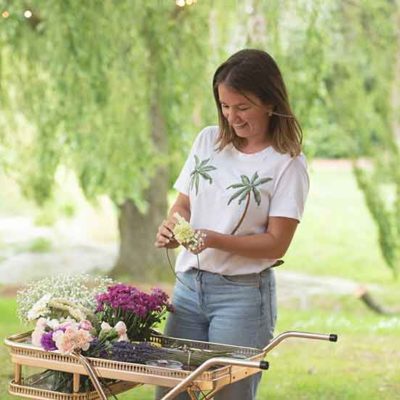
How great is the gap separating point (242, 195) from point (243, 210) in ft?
0.12

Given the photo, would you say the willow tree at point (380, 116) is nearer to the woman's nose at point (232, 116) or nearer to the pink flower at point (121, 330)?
the woman's nose at point (232, 116)

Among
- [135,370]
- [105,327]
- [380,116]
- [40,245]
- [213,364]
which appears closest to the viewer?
[213,364]

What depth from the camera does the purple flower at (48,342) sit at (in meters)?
2.39

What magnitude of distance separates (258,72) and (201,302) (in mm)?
591

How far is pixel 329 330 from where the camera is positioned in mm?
6238

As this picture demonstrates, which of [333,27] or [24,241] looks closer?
[333,27]

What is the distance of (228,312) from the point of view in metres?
2.61

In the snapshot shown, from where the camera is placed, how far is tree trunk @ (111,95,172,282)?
7074 mm

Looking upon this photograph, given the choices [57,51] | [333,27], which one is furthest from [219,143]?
[333,27]

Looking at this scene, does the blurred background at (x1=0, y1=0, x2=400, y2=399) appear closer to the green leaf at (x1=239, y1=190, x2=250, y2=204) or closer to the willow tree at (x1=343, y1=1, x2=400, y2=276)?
the willow tree at (x1=343, y1=1, x2=400, y2=276)

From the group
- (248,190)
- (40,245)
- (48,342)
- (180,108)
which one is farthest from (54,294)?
(40,245)

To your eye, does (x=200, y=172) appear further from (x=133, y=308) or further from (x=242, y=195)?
(x=133, y=308)

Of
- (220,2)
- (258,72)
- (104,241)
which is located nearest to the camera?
(258,72)

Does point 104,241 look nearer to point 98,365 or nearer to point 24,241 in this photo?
point 24,241
